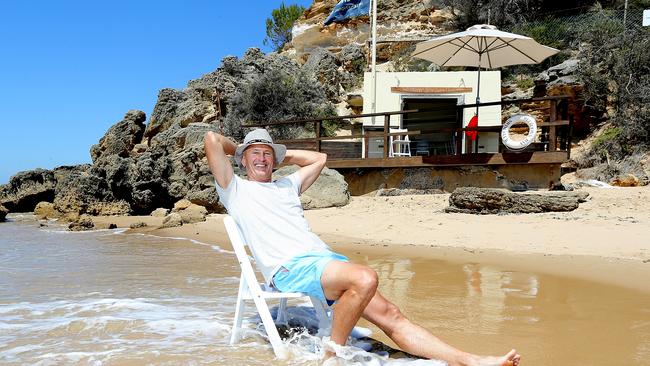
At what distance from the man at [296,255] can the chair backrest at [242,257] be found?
48 millimetres

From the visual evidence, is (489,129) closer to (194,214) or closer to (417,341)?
(194,214)

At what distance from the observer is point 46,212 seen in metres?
16.1

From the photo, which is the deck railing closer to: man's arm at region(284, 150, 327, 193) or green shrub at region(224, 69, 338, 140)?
green shrub at region(224, 69, 338, 140)

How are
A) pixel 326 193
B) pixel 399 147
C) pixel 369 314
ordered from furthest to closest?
1. pixel 399 147
2. pixel 326 193
3. pixel 369 314

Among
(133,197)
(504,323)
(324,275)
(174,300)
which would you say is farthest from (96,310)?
(133,197)

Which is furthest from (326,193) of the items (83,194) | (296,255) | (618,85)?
(618,85)

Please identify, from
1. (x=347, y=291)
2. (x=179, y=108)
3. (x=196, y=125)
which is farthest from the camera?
(x=179, y=108)

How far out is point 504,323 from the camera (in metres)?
3.80

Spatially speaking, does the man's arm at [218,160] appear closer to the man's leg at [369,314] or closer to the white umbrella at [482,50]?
the man's leg at [369,314]

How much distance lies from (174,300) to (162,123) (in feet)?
60.1

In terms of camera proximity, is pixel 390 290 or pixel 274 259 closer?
pixel 274 259

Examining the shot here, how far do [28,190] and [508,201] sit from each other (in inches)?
678

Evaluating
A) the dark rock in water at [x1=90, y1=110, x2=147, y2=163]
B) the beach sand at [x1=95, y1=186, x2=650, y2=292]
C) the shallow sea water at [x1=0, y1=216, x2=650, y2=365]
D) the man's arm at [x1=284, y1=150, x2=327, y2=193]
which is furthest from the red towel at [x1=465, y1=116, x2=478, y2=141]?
the dark rock in water at [x1=90, y1=110, x2=147, y2=163]

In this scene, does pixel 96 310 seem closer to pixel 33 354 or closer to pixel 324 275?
pixel 33 354
